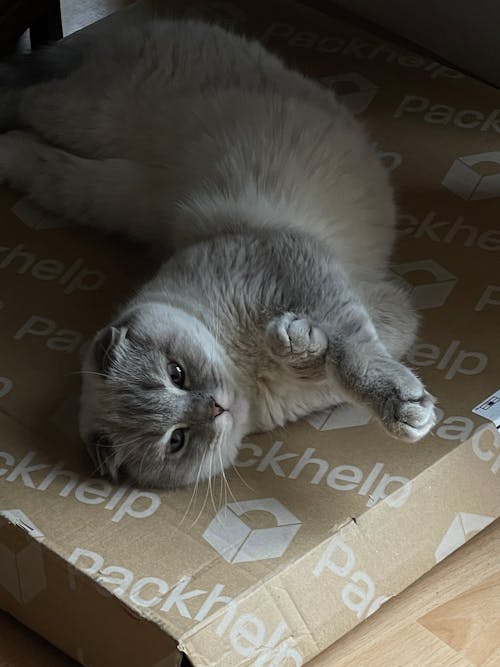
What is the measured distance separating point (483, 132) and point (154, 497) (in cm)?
104

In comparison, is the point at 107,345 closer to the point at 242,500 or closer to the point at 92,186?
the point at 242,500

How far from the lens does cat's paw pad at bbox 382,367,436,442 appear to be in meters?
1.33

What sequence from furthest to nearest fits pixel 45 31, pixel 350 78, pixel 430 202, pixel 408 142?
pixel 45 31 < pixel 350 78 < pixel 408 142 < pixel 430 202

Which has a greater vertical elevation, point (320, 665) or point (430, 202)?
point (430, 202)

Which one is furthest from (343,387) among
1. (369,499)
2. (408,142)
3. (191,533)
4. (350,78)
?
(350,78)

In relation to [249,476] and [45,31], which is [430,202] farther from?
[45,31]

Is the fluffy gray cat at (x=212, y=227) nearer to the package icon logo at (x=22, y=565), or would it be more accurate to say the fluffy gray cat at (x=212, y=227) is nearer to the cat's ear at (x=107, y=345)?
the cat's ear at (x=107, y=345)

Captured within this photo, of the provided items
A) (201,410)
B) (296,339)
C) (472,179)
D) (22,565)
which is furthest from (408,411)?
(472,179)

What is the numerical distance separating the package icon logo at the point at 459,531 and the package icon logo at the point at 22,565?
1.81ft

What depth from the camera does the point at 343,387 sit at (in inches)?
55.2

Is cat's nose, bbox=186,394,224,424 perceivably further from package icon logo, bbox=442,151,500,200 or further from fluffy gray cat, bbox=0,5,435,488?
package icon logo, bbox=442,151,500,200

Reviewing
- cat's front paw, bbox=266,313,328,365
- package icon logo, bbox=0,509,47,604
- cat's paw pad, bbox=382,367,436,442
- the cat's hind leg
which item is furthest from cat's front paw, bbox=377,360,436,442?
the cat's hind leg

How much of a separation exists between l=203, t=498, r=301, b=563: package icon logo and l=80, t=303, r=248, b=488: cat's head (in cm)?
8

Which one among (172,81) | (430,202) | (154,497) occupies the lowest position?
(154,497)
